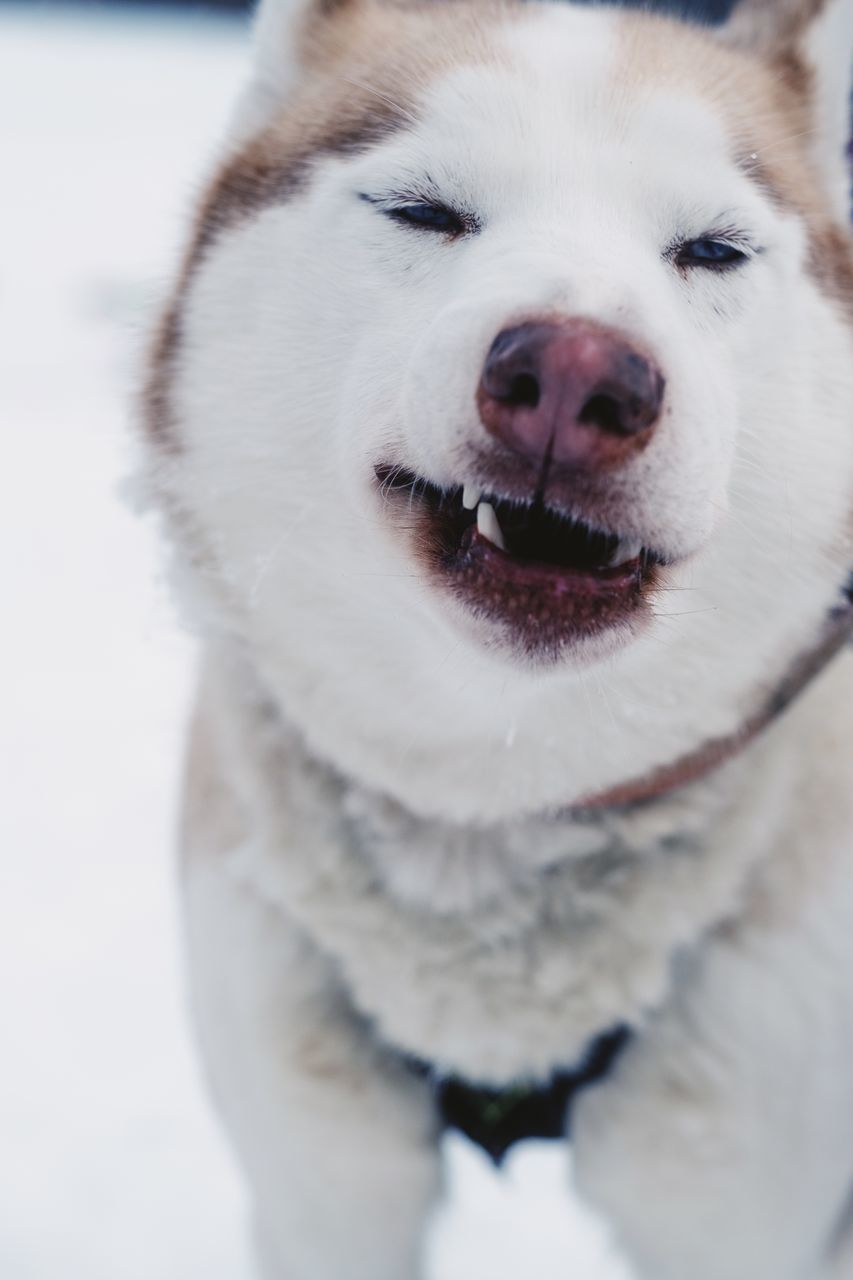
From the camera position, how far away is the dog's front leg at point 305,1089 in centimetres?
161

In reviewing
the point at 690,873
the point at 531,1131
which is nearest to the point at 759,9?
the point at 690,873

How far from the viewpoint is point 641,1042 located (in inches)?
61.9

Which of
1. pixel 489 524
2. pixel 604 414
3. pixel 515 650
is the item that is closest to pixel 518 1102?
pixel 515 650

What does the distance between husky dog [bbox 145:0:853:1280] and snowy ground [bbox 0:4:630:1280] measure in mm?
241

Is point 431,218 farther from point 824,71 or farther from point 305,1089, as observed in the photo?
point 305,1089

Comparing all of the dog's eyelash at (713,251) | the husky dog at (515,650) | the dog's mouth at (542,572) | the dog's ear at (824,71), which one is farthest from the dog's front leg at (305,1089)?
the dog's ear at (824,71)

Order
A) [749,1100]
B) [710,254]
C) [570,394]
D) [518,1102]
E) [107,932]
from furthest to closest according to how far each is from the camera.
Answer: [107,932] < [518,1102] < [749,1100] < [710,254] < [570,394]

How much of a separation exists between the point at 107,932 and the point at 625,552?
213 centimetres

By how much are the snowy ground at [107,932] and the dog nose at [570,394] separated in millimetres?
699

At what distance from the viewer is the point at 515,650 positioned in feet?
3.76

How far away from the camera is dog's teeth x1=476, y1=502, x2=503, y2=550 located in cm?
111

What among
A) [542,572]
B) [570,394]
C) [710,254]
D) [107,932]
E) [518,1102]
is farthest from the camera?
[107,932]

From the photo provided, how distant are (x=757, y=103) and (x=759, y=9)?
0.38m

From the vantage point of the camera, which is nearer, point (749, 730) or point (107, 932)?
point (749, 730)
